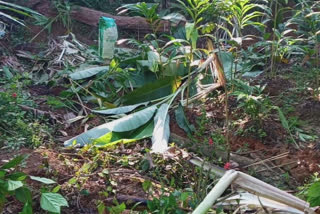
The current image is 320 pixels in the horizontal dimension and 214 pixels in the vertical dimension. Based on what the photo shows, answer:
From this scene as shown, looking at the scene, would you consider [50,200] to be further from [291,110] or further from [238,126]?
[291,110]

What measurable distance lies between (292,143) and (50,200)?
1.60m

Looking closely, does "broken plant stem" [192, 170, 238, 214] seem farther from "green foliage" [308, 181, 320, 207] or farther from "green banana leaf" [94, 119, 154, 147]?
"green banana leaf" [94, 119, 154, 147]

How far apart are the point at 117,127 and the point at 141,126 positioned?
191 mm

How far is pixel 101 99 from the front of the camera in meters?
3.12

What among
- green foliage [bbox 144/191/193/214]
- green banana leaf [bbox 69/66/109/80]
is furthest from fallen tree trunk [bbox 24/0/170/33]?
green foliage [bbox 144/191/193/214]

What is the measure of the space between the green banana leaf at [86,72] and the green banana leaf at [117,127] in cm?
83

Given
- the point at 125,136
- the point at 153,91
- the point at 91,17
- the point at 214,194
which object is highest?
the point at 91,17

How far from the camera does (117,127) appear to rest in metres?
2.61

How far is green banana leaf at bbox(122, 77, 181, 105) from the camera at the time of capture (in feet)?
10.1

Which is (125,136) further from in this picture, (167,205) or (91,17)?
(91,17)

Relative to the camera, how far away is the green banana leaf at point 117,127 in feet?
8.19

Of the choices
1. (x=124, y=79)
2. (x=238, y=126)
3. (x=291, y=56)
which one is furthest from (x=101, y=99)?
(x=291, y=56)

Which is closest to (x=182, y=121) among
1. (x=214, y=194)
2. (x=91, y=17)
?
(x=214, y=194)


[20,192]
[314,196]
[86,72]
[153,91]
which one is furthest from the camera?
[86,72]
